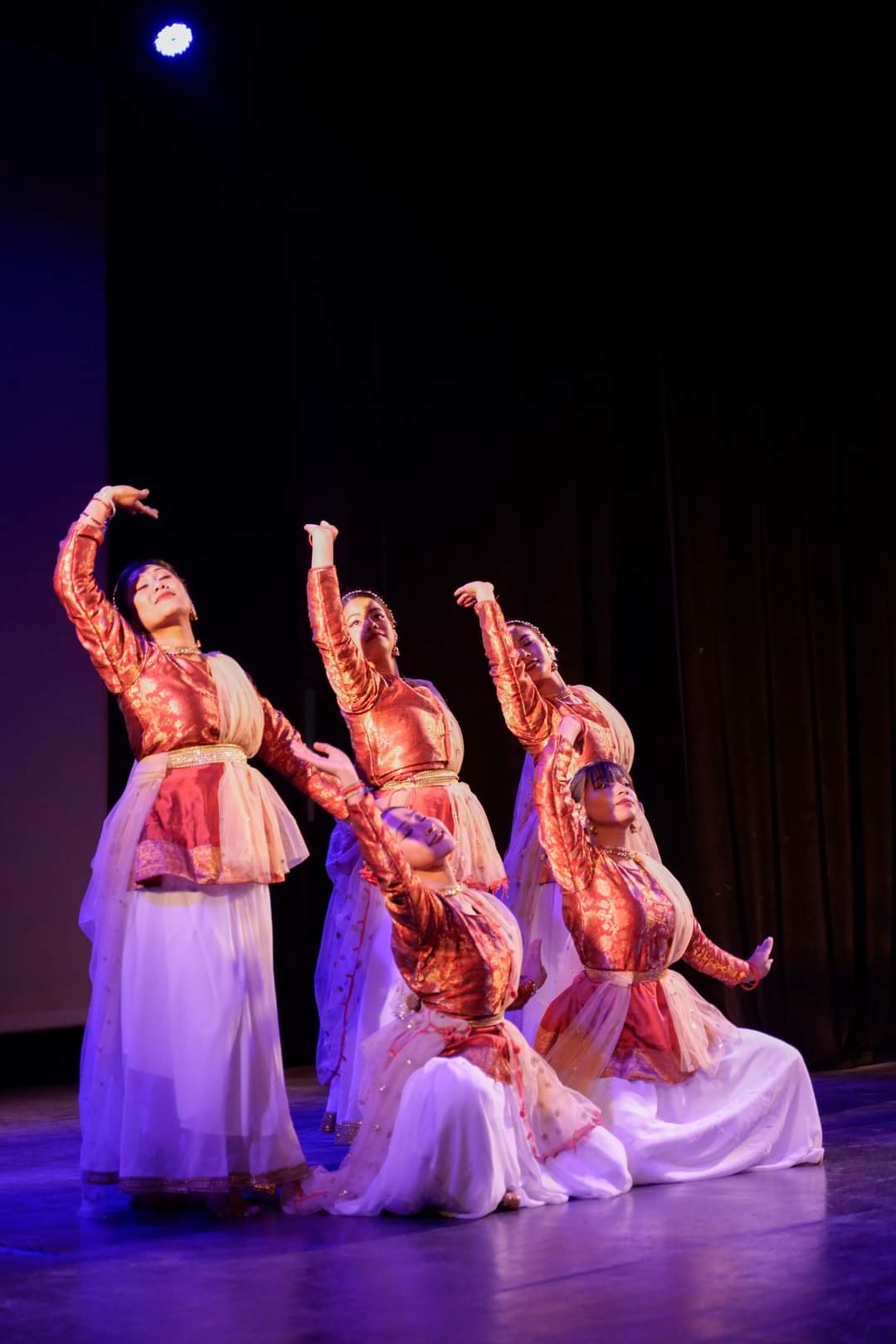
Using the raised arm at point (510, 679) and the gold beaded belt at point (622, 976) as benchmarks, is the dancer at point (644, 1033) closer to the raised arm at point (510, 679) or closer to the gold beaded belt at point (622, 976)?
the gold beaded belt at point (622, 976)

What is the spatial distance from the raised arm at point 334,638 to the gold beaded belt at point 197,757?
59cm

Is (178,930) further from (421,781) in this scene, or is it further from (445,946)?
(421,781)

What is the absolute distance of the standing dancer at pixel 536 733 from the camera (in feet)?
13.9

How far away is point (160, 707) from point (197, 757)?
0.13m

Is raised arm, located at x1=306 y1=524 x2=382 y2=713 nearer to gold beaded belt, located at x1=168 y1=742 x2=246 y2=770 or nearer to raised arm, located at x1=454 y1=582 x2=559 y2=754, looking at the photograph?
raised arm, located at x1=454 y1=582 x2=559 y2=754

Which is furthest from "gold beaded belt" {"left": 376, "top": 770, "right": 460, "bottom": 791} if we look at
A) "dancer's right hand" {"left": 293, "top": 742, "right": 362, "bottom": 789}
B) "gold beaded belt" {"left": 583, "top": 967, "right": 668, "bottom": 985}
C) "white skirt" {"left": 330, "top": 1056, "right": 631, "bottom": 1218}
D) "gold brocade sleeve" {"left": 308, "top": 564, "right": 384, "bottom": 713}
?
"white skirt" {"left": 330, "top": 1056, "right": 631, "bottom": 1218}

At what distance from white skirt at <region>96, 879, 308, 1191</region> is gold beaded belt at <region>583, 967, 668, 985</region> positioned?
0.75 metres

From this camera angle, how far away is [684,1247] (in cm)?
259

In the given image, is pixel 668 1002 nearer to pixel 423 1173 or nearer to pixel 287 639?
pixel 423 1173

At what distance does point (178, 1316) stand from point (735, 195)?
5.08 metres

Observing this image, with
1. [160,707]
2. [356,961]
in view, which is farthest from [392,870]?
[356,961]

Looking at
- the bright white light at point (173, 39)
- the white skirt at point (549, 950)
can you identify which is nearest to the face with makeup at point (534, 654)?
the white skirt at point (549, 950)

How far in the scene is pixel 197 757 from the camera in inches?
130

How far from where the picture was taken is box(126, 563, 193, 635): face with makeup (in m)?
3.39
